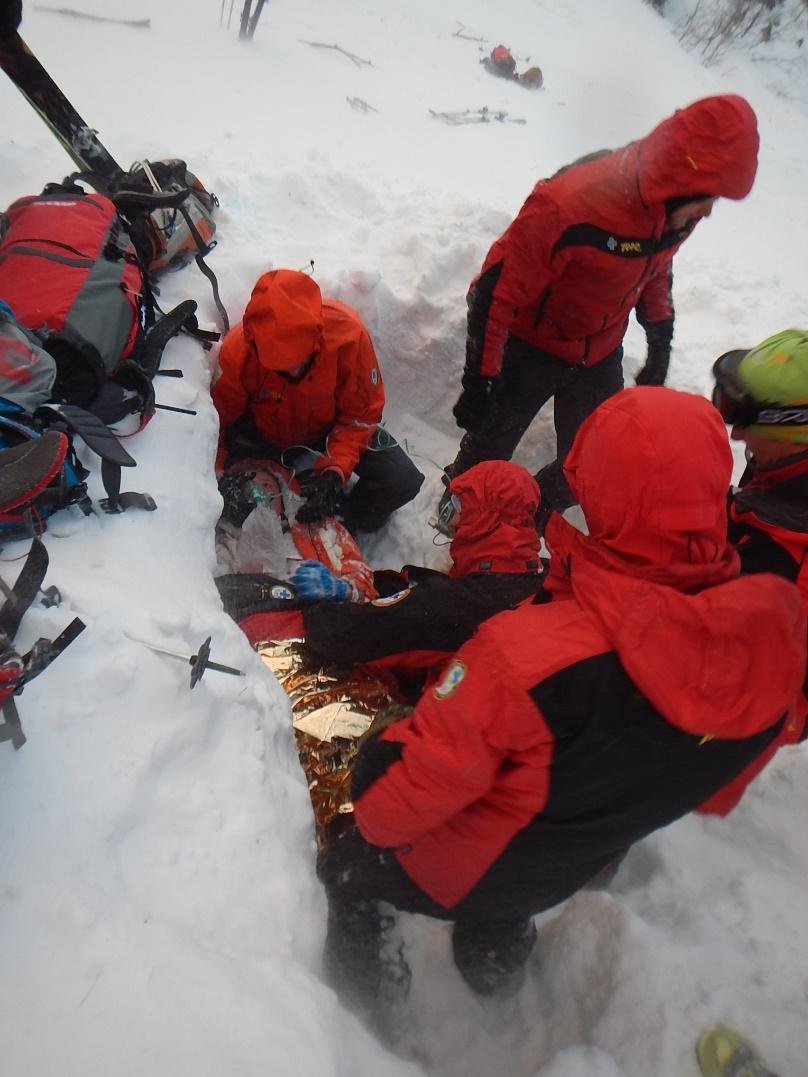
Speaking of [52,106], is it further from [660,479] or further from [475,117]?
[475,117]

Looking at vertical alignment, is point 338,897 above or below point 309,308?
below

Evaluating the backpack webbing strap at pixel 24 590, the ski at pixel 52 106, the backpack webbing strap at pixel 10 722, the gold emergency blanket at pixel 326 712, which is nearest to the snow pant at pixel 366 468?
the gold emergency blanket at pixel 326 712

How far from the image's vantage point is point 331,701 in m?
2.30

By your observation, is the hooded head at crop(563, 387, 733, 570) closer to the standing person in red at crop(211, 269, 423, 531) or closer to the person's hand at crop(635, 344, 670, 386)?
the standing person in red at crop(211, 269, 423, 531)

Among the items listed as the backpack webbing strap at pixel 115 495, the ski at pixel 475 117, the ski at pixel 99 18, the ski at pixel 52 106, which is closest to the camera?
the backpack webbing strap at pixel 115 495

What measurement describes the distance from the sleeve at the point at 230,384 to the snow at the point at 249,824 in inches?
4.7

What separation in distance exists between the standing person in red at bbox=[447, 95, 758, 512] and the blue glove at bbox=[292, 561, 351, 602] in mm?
1007

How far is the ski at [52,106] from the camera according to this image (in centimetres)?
284

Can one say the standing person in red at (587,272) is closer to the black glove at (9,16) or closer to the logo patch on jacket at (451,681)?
the logo patch on jacket at (451,681)

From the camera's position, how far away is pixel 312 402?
310cm

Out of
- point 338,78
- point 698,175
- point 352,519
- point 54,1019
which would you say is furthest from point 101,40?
point 54,1019

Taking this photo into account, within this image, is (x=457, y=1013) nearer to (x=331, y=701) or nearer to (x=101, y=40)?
(x=331, y=701)

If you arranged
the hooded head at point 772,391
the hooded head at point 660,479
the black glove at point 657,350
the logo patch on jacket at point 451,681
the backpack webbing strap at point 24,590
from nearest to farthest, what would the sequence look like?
1. the hooded head at point 660,479
2. the logo patch on jacket at point 451,681
3. the backpack webbing strap at point 24,590
4. the hooded head at point 772,391
5. the black glove at point 657,350

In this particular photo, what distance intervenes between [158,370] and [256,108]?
3.99 metres
